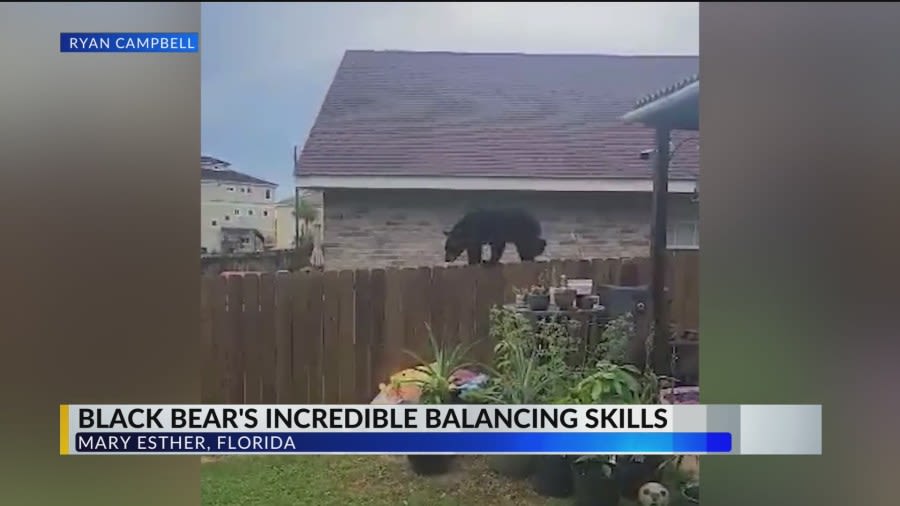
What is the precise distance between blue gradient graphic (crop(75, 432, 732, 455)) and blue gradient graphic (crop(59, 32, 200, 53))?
1.02 meters

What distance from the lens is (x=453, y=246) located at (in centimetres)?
193

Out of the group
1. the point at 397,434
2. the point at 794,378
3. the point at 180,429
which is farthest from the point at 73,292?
the point at 794,378

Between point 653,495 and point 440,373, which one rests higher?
point 440,373

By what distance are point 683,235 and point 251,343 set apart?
120 centimetres

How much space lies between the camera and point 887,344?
Result: 1.98m

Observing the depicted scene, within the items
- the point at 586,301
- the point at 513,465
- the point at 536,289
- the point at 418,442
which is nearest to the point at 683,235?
the point at 586,301

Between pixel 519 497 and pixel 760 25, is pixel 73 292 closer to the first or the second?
pixel 519 497

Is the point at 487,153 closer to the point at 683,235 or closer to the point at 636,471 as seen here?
the point at 683,235

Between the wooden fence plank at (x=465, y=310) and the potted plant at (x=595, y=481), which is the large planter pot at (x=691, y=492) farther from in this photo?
the wooden fence plank at (x=465, y=310)

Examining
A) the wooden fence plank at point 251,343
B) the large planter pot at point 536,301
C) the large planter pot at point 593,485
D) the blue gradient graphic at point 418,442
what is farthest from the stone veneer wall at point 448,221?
the large planter pot at point 593,485

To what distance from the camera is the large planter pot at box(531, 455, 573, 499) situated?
196cm

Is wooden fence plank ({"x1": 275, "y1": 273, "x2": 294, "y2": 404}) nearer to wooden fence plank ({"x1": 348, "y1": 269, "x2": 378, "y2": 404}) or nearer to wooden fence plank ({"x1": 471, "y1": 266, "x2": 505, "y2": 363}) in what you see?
wooden fence plank ({"x1": 348, "y1": 269, "x2": 378, "y2": 404})

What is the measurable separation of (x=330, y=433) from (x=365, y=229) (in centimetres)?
56

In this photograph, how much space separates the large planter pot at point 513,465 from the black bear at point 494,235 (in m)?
0.53
